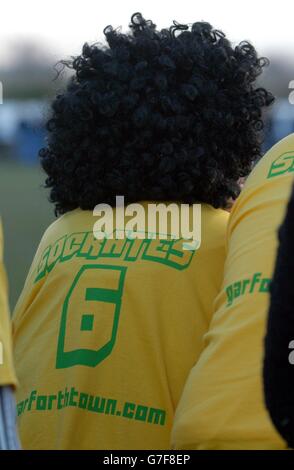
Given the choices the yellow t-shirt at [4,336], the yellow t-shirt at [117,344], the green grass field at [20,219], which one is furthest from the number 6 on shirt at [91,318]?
the green grass field at [20,219]

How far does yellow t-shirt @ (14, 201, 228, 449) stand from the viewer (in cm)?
241

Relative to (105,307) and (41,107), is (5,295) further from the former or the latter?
(41,107)

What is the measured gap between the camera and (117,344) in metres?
2.44

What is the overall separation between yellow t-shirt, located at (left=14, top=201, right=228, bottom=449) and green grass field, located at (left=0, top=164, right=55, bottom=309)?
2.04 meters

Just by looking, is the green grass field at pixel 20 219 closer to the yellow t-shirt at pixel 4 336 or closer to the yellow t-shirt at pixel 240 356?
the yellow t-shirt at pixel 240 356

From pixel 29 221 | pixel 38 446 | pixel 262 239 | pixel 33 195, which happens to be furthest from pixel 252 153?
pixel 33 195

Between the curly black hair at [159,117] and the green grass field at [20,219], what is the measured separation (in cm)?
182

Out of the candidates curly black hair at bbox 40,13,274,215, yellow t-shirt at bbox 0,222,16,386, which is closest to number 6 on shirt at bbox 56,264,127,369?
curly black hair at bbox 40,13,274,215

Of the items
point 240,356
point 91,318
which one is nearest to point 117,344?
point 91,318

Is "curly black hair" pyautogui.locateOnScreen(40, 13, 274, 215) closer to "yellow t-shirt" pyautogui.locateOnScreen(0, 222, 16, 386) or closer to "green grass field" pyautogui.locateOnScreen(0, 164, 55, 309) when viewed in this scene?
"yellow t-shirt" pyautogui.locateOnScreen(0, 222, 16, 386)

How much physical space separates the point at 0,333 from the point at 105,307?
Answer: 0.71 m

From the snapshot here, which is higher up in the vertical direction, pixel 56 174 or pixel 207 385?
pixel 56 174

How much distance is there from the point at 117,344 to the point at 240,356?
597 mm

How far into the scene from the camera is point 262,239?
2.01 metres
